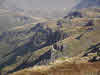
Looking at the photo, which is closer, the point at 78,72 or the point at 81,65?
the point at 78,72

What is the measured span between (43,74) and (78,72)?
9.53 meters

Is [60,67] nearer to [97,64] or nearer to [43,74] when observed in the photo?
[43,74]

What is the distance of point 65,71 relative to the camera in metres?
36.9

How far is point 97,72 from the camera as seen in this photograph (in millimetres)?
34688

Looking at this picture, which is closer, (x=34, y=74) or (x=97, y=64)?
(x=34, y=74)

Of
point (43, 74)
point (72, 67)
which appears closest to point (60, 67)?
point (72, 67)

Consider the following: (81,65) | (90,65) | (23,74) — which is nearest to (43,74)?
(23,74)

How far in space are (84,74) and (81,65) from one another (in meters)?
5.27

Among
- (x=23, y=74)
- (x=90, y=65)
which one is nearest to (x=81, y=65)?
(x=90, y=65)

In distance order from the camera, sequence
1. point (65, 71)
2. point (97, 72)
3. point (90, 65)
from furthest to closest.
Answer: point (90, 65) < point (65, 71) < point (97, 72)

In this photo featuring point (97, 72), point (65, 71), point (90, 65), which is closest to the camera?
point (97, 72)

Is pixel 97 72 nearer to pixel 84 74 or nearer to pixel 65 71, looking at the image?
pixel 84 74

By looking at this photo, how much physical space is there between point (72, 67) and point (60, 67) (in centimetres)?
383

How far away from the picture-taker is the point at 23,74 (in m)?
38.4
